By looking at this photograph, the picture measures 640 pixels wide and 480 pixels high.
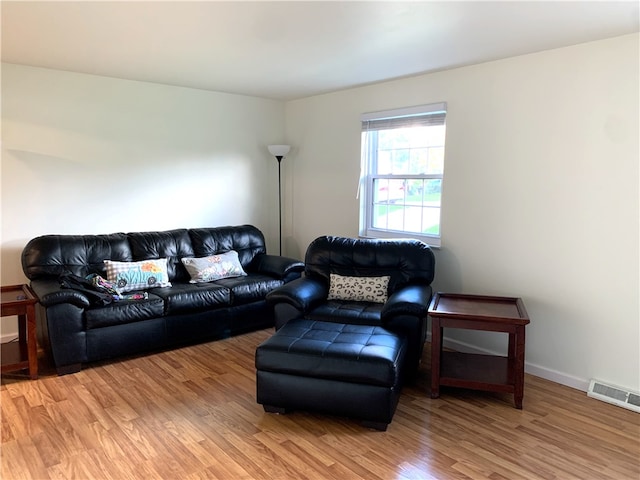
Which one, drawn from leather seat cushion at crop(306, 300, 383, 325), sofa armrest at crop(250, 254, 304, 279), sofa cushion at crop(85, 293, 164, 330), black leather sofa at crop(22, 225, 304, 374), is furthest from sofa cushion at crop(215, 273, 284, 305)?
leather seat cushion at crop(306, 300, 383, 325)

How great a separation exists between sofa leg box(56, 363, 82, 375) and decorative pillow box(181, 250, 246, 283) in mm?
1162

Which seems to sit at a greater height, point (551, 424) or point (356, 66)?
point (356, 66)

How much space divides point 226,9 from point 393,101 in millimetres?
2132

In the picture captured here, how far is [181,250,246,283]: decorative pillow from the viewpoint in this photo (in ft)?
13.8

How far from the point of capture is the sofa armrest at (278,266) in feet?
14.7

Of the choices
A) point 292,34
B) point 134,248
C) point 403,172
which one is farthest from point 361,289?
point 134,248

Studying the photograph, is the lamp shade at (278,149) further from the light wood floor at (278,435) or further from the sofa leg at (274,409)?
the sofa leg at (274,409)

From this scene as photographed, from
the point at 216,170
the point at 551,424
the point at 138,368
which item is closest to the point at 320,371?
the point at 551,424

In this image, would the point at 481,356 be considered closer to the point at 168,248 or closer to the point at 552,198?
the point at 552,198

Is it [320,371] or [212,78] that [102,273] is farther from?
[320,371]

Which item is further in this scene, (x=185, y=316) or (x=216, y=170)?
(x=216, y=170)

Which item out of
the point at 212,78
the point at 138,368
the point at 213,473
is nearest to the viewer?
the point at 213,473

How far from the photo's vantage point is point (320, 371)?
2.64 m

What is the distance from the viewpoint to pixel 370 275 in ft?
12.5
